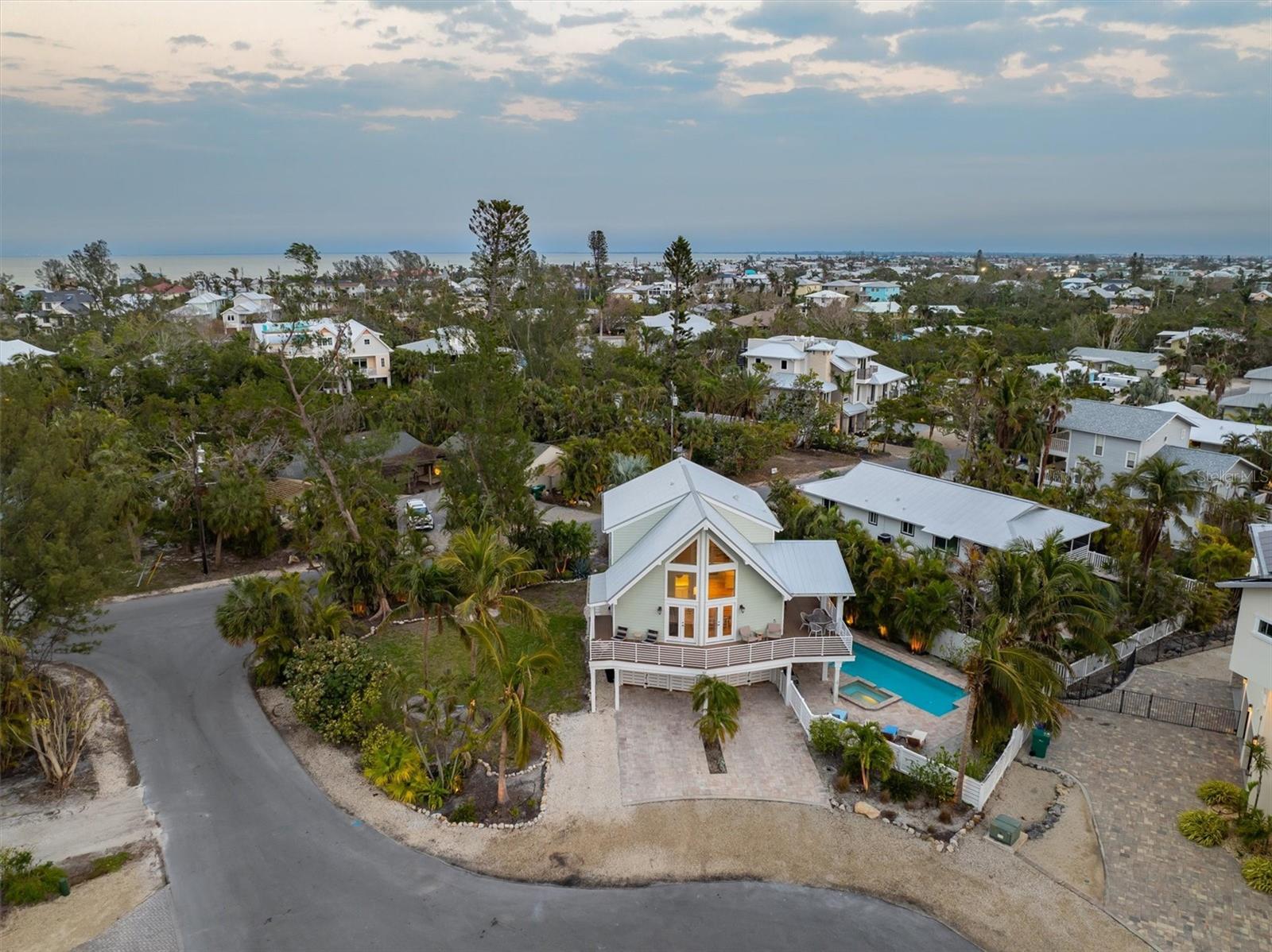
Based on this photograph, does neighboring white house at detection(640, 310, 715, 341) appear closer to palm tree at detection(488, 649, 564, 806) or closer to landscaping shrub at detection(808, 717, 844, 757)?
landscaping shrub at detection(808, 717, 844, 757)

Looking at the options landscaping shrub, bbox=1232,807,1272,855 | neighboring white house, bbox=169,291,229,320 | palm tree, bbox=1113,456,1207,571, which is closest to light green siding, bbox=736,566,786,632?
landscaping shrub, bbox=1232,807,1272,855

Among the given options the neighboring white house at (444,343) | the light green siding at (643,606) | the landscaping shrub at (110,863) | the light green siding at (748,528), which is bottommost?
the landscaping shrub at (110,863)

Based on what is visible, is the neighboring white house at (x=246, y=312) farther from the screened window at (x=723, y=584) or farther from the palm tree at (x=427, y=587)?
the screened window at (x=723, y=584)

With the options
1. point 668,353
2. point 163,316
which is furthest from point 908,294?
point 163,316

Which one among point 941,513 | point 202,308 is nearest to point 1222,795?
point 941,513

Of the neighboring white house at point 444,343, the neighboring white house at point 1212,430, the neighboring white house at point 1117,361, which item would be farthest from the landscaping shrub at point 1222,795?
the neighboring white house at point 1117,361

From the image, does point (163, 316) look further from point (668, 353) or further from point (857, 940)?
point (857, 940)
